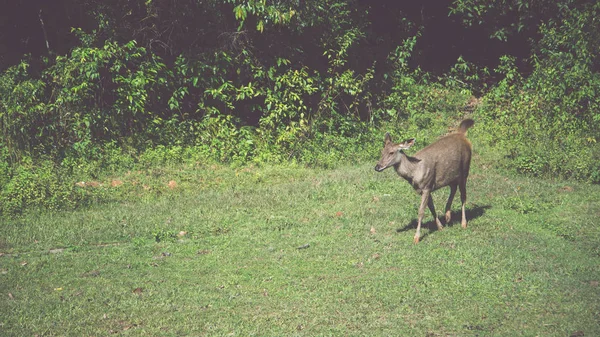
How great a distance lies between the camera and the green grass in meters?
6.07

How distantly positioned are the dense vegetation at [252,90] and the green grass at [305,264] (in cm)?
184

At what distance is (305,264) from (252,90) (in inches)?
274

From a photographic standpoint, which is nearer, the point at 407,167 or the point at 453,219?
the point at 407,167

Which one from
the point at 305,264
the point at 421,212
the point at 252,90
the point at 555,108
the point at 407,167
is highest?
the point at 252,90

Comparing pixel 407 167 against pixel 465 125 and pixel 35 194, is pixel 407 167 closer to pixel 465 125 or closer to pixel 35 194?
pixel 465 125

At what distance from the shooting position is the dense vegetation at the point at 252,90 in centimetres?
1244

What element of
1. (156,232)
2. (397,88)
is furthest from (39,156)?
(397,88)

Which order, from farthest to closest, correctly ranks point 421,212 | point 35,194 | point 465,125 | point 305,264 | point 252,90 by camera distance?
point 252,90
point 35,194
point 465,125
point 421,212
point 305,264

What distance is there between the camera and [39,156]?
12094 mm

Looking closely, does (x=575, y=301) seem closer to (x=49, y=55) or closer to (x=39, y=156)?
(x=39, y=156)

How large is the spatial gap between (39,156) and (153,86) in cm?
276

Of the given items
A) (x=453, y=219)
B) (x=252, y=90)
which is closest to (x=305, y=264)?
(x=453, y=219)

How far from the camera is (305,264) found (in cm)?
766

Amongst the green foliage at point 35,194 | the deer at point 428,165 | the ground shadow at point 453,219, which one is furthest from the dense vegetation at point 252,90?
the deer at point 428,165
